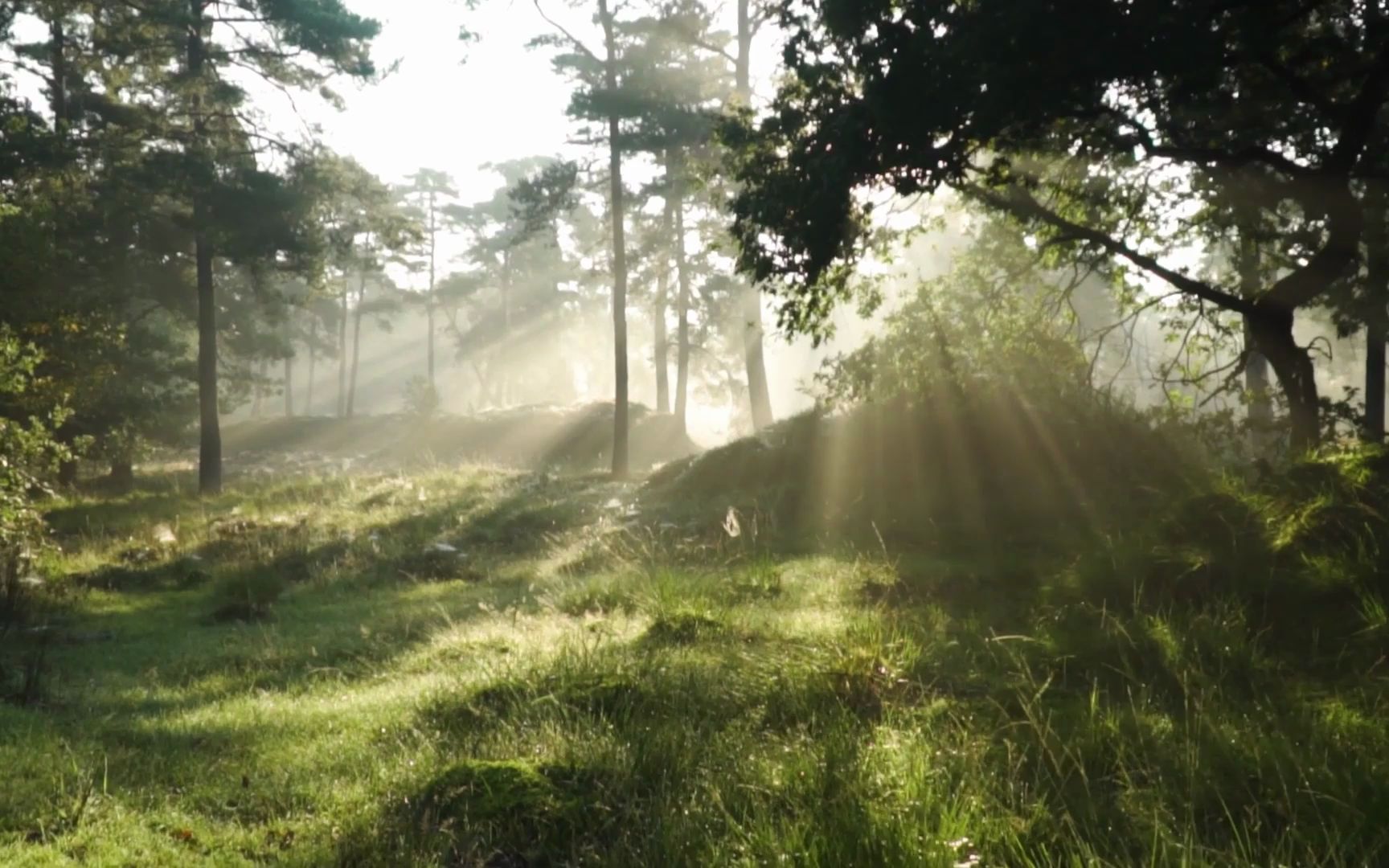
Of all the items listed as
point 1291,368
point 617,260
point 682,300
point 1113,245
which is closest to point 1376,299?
point 1291,368

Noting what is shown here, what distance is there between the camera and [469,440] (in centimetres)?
3988

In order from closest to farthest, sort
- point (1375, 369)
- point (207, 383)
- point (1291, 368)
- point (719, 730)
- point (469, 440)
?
point (719, 730) → point (1291, 368) → point (1375, 369) → point (207, 383) → point (469, 440)

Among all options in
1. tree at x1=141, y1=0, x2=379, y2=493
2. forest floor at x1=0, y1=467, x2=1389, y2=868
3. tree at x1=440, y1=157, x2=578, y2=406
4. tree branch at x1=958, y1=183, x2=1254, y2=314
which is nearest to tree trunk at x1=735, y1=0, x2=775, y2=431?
tree at x1=141, y1=0, x2=379, y2=493

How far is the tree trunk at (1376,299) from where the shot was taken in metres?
11.9

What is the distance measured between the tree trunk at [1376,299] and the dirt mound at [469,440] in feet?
58.1

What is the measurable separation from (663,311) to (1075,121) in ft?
92.6

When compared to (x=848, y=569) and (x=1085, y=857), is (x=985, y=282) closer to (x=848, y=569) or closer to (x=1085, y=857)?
(x=848, y=569)

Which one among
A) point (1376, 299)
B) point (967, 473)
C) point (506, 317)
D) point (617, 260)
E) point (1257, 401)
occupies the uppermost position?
point (506, 317)

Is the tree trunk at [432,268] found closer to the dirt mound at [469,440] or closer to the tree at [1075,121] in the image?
the dirt mound at [469,440]

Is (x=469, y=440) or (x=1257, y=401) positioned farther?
(x=469, y=440)

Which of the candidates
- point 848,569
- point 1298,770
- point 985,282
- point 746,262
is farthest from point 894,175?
point 1298,770

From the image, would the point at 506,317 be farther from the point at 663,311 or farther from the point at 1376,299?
the point at 1376,299

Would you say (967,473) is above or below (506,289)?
below

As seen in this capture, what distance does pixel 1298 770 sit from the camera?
393 cm
